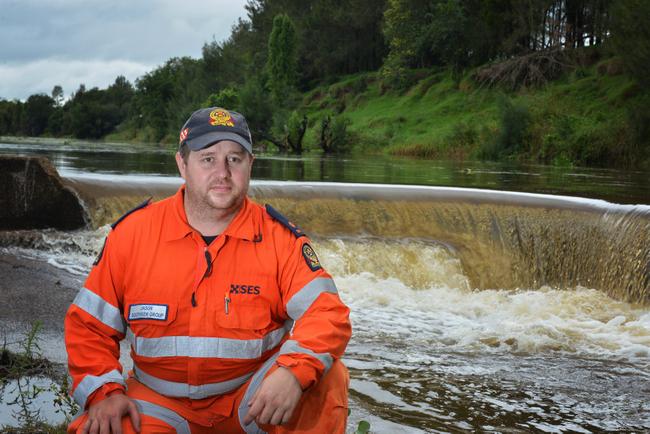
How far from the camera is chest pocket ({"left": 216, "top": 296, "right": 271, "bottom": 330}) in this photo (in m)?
2.83

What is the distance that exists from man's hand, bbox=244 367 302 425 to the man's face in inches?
28.8

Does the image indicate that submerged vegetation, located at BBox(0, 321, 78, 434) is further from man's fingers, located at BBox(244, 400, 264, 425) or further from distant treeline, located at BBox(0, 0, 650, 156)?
distant treeline, located at BBox(0, 0, 650, 156)

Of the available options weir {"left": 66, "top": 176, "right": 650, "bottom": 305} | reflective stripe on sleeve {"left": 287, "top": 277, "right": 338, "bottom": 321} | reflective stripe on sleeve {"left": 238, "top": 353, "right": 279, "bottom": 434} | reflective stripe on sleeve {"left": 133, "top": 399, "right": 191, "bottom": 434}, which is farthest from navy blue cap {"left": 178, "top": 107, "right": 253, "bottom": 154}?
weir {"left": 66, "top": 176, "right": 650, "bottom": 305}

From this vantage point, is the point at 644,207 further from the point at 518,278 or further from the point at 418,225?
the point at 418,225

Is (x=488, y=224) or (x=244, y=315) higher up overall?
(x=244, y=315)

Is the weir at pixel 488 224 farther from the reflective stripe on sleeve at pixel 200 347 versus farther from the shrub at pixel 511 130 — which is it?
the shrub at pixel 511 130

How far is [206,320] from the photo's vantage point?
2.83 metres

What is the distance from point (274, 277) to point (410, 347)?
153 inches

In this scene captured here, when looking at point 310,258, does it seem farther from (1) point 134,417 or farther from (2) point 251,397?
(1) point 134,417

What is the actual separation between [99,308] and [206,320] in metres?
0.40

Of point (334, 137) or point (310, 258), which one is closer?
point (310, 258)

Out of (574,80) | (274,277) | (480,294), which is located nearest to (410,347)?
(480,294)

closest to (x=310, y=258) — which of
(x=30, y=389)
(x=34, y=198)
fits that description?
(x=30, y=389)

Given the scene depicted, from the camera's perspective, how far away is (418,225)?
10.9 metres
